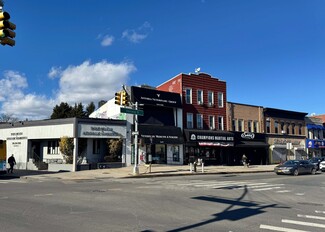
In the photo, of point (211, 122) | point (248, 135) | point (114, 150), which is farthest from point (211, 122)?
point (114, 150)

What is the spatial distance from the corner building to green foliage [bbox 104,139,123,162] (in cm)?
785

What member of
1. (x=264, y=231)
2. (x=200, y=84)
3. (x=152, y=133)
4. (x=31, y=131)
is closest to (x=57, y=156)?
(x=31, y=131)

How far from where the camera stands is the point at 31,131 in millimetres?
35156

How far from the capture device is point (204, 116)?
41.5 m

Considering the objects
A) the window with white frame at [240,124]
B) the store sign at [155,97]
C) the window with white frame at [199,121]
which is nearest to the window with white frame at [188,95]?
the store sign at [155,97]

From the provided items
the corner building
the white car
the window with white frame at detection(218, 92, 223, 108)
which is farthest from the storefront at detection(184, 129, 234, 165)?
the white car

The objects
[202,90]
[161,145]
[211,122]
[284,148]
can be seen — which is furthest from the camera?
[284,148]

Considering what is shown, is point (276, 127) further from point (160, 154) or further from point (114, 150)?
point (114, 150)

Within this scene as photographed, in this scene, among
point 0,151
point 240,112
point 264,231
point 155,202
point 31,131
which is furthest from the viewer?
point 240,112

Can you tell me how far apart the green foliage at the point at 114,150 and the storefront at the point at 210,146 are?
26.0ft

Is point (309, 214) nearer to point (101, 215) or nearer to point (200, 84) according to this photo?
point (101, 215)

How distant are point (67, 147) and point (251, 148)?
80.4ft

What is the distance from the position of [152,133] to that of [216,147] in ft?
33.2

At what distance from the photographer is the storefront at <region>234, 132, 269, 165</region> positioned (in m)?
43.6
